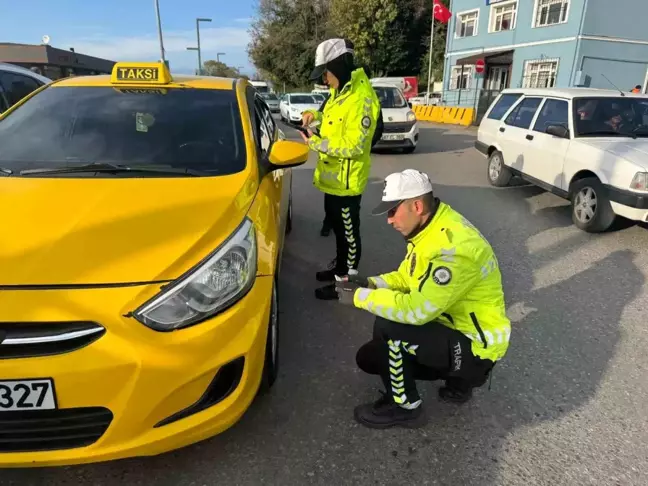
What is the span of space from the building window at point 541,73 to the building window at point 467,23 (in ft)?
17.0

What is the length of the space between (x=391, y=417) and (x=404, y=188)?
115 centimetres

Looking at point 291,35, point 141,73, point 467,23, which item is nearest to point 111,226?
point 141,73

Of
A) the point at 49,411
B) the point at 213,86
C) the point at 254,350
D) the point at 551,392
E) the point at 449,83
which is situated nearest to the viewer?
the point at 49,411

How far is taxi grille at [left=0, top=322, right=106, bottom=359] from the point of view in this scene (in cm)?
169

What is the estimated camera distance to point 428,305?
2.13 meters

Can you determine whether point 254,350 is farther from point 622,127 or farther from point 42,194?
point 622,127

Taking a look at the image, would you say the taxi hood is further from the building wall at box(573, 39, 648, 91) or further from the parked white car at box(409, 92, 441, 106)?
the parked white car at box(409, 92, 441, 106)

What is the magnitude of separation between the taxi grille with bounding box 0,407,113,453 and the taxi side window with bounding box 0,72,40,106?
5.72 meters

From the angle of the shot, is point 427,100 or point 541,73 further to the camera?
point 427,100

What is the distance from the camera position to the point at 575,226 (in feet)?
19.7

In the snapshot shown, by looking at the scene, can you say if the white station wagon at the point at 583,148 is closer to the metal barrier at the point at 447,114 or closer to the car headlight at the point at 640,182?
the car headlight at the point at 640,182

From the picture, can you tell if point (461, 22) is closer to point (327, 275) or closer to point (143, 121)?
point (327, 275)

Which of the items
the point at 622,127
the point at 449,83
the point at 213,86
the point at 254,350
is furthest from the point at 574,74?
the point at 254,350

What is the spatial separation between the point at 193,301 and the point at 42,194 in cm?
99
